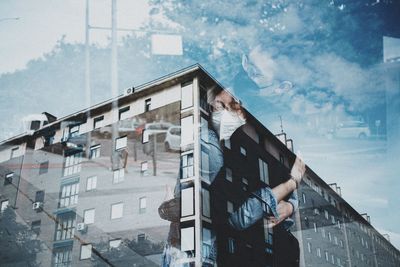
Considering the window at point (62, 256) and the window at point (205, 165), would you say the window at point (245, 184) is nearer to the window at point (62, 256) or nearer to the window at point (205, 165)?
the window at point (205, 165)

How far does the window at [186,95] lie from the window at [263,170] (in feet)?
15.4

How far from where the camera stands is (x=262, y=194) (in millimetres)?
13883

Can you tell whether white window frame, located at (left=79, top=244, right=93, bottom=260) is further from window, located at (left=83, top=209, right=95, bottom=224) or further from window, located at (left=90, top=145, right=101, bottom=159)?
window, located at (left=90, top=145, right=101, bottom=159)

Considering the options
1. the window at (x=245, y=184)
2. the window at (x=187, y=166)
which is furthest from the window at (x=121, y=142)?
the window at (x=245, y=184)

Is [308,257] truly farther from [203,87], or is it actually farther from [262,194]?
[203,87]

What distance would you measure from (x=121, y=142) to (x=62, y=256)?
4.79 metres

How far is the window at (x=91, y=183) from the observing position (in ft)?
43.5

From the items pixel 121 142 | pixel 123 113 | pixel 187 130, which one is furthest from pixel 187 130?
pixel 123 113

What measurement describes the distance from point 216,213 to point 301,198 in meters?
9.11

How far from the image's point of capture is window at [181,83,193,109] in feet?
38.8

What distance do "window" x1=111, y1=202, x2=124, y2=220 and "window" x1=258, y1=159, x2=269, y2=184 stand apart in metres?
5.87

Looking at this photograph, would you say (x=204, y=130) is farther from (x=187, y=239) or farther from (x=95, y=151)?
(x=95, y=151)

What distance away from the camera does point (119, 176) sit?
1268cm

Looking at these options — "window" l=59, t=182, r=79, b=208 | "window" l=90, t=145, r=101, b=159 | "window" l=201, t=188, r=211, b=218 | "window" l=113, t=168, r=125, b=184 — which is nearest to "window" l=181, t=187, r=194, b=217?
"window" l=201, t=188, r=211, b=218
